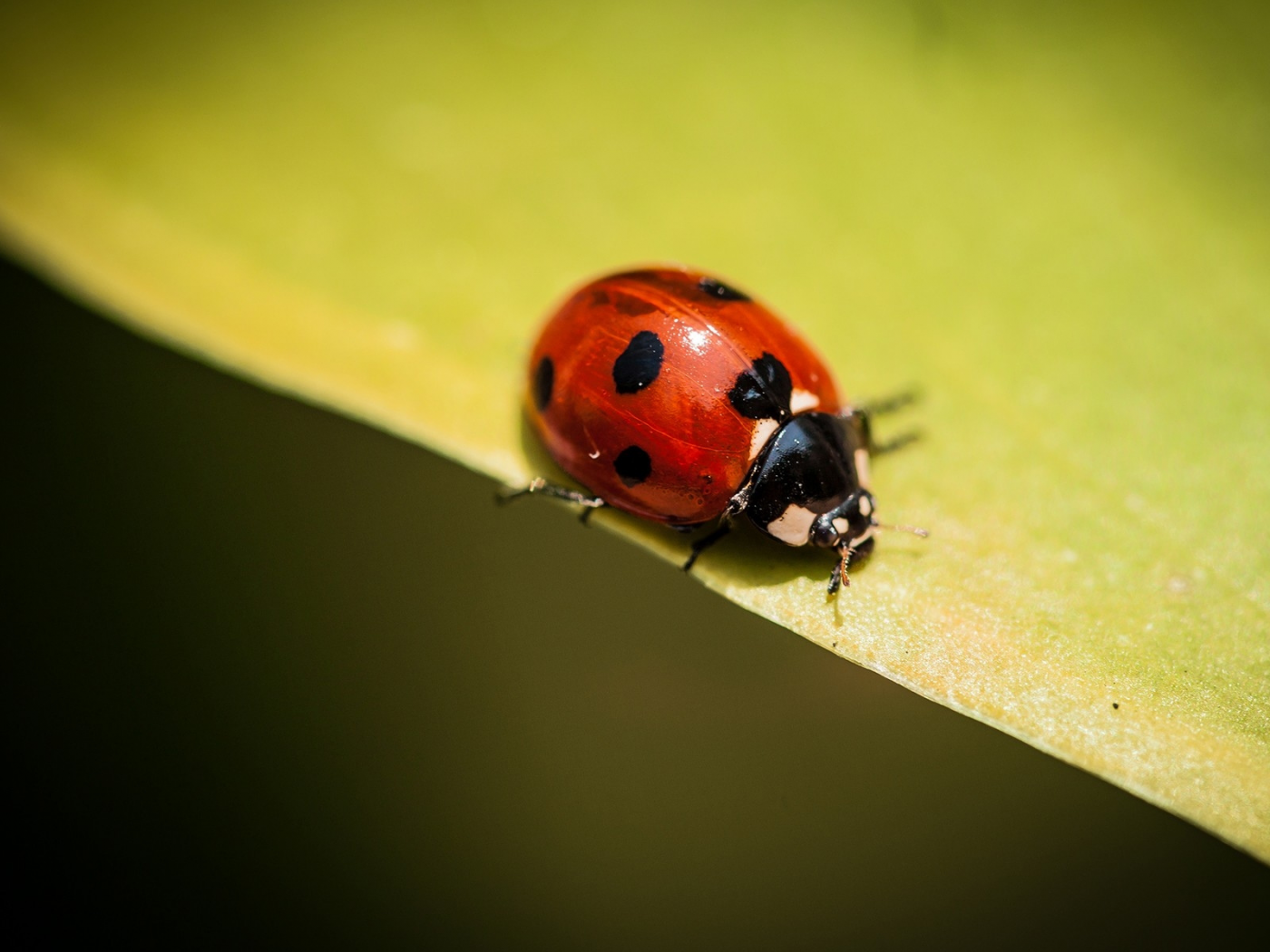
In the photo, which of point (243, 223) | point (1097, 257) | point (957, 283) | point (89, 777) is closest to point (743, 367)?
point (957, 283)

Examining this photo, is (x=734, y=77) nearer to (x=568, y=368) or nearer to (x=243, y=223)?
(x=568, y=368)

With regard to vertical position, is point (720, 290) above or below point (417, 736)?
above

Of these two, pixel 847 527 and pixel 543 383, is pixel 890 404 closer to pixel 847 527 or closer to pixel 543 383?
pixel 847 527

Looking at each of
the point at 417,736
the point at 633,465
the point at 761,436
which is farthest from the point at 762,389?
the point at 417,736

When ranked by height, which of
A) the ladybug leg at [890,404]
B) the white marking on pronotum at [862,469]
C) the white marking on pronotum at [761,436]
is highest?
the ladybug leg at [890,404]

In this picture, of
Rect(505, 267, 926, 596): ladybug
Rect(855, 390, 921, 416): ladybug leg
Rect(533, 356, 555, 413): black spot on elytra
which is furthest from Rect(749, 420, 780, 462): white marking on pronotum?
Rect(533, 356, 555, 413): black spot on elytra

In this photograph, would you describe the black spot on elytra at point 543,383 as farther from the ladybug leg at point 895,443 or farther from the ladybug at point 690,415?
the ladybug leg at point 895,443

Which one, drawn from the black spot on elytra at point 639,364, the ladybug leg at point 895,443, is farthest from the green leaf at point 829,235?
the black spot on elytra at point 639,364
